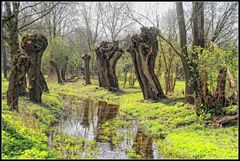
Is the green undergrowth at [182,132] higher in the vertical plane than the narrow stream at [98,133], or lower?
higher

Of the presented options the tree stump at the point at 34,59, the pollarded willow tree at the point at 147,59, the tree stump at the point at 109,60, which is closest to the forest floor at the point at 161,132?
the tree stump at the point at 34,59

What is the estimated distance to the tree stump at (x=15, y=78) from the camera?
516 inches

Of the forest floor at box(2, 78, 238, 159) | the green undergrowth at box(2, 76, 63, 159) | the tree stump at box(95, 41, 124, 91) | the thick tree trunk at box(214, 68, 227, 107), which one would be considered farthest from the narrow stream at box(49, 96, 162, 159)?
the tree stump at box(95, 41, 124, 91)

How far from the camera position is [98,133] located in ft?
40.1

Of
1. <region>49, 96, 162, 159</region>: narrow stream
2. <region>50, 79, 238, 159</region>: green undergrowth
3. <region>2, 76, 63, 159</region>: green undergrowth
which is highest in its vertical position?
<region>2, 76, 63, 159</region>: green undergrowth

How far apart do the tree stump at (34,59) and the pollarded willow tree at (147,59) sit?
5.75 meters

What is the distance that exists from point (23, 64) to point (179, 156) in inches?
311

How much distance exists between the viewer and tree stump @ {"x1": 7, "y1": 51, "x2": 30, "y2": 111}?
13.1m

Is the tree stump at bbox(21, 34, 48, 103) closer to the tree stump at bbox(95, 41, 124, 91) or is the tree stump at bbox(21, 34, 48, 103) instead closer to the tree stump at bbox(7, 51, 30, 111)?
the tree stump at bbox(7, 51, 30, 111)

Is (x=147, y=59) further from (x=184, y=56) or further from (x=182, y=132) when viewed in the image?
(x=182, y=132)

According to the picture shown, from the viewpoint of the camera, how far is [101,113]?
17.5 m

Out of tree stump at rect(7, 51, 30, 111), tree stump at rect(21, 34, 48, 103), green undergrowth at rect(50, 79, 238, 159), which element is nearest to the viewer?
green undergrowth at rect(50, 79, 238, 159)

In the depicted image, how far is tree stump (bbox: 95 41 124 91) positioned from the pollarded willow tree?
724cm

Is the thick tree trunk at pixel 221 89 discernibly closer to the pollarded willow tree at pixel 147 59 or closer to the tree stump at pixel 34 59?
the pollarded willow tree at pixel 147 59
